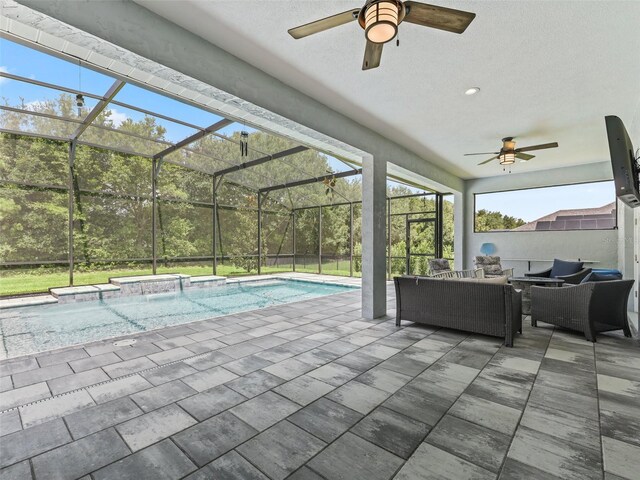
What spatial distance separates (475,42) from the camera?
2.72 m

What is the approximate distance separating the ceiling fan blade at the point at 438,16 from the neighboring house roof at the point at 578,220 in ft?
23.8

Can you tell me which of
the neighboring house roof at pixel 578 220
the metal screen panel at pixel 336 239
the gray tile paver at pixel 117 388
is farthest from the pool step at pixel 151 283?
the neighboring house roof at pixel 578 220

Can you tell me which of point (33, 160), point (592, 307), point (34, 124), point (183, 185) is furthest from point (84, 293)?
point (592, 307)

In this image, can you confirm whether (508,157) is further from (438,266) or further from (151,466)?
(151,466)

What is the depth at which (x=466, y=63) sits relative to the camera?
3.06 meters

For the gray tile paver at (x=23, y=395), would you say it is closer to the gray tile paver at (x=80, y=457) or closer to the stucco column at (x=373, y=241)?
the gray tile paver at (x=80, y=457)

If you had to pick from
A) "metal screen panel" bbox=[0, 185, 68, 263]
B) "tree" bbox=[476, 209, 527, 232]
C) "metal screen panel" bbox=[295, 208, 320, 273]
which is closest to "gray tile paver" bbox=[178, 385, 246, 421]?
"metal screen panel" bbox=[0, 185, 68, 263]

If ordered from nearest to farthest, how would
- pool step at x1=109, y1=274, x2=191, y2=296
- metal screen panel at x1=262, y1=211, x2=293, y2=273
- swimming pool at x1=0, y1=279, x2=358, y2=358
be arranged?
1. swimming pool at x1=0, y1=279, x2=358, y2=358
2. pool step at x1=109, y1=274, x2=191, y2=296
3. metal screen panel at x1=262, y1=211, x2=293, y2=273

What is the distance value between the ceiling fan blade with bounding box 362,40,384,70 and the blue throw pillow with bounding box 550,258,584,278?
6.02 metres

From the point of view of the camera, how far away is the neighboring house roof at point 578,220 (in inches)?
269

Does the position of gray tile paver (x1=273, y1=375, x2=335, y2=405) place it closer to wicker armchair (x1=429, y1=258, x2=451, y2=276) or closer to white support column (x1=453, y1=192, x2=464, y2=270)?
wicker armchair (x1=429, y1=258, x2=451, y2=276)

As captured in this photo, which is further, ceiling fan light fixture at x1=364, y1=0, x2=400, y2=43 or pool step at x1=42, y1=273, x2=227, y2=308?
pool step at x1=42, y1=273, x2=227, y2=308

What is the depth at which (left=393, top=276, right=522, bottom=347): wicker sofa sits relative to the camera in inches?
141

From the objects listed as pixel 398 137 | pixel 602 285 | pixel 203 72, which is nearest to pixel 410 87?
pixel 398 137
